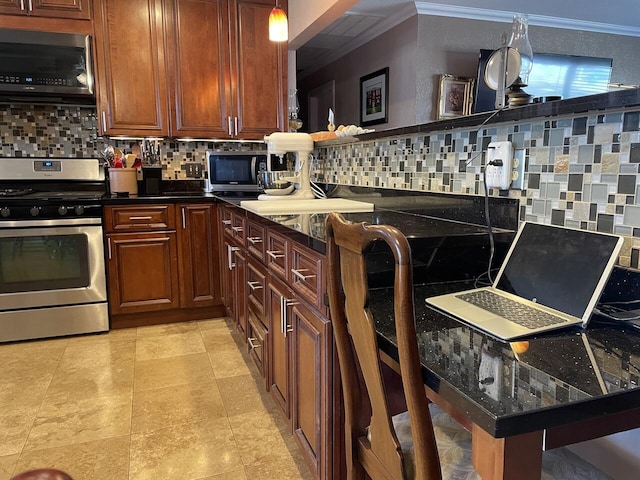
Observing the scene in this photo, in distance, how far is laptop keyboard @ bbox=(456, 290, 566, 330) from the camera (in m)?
0.94

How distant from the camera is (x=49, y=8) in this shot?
296 centimetres

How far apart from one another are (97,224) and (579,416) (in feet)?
9.33

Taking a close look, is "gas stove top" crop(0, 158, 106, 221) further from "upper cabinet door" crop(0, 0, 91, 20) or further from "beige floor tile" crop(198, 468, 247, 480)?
"beige floor tile" crop(198, 468, 247, 480)

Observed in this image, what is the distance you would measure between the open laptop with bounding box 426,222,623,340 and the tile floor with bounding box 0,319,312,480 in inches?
37.8

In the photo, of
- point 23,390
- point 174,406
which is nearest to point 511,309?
point 174,406

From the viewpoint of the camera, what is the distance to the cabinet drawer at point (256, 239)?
1.97m

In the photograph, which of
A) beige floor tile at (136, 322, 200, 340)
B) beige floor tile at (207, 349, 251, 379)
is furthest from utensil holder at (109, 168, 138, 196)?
beige floor tile at (207, 349, 251, 379)

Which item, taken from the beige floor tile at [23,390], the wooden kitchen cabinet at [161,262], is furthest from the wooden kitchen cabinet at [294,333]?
the beige floor tile at [23,390]

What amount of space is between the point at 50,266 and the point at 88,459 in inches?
Answer: 59.1

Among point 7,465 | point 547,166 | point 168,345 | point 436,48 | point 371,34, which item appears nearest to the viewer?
point 547,166

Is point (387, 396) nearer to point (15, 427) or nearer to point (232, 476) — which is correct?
point (232, 476)

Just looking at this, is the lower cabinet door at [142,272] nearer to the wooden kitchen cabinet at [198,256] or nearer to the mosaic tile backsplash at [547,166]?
the wooden kitchen cabinet at [198,256]

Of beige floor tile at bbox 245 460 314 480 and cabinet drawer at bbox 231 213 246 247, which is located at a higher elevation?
cabinet drawer at bbox 231 213 246 247

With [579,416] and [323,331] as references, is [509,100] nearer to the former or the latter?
[323,331]
